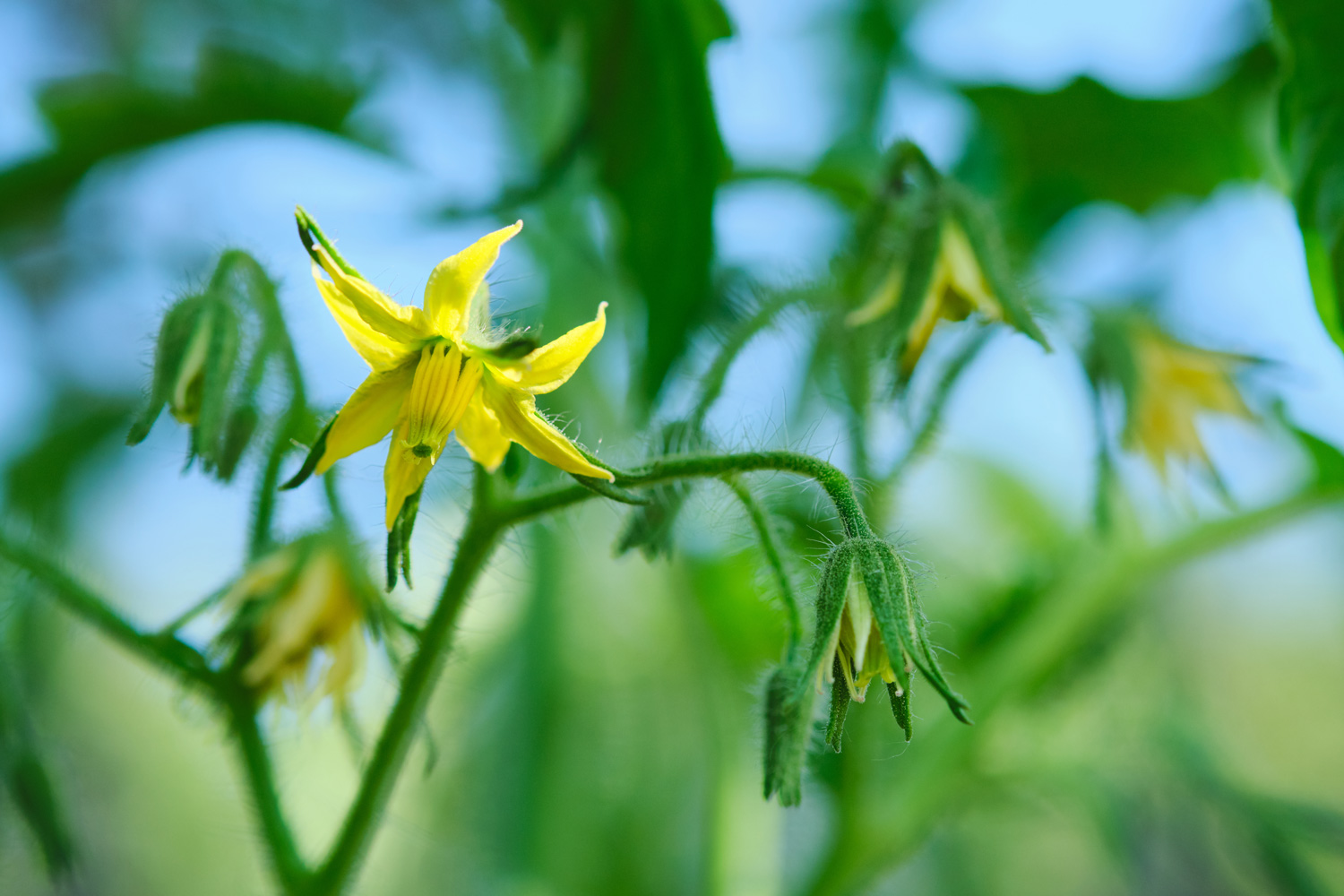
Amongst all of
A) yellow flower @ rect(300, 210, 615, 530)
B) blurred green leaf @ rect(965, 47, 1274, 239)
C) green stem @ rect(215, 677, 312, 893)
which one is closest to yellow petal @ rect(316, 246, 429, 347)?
yellow flower @ rect(300, 210, 615, 530)

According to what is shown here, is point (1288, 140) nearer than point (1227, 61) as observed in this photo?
Yes

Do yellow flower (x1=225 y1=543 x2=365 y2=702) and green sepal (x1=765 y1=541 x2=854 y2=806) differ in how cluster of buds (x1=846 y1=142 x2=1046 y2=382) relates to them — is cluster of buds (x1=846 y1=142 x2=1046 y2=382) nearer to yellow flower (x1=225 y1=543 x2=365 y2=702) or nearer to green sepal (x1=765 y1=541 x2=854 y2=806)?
green sepal (x1=765 y1=541 x2=854 y2=806)

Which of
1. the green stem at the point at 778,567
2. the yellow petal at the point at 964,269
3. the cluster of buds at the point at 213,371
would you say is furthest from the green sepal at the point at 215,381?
the yellow petal at the point at 964,269

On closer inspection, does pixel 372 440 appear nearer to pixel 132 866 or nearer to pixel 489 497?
pixel 489 497

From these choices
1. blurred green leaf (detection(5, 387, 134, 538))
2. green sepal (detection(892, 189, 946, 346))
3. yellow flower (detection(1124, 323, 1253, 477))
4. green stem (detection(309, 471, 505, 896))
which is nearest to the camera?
green stem (detection(309, 471, 505, 896))

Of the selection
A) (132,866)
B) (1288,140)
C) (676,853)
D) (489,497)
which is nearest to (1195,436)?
(1288,140)
